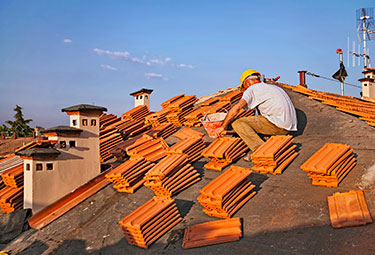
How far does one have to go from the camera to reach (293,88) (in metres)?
12.3

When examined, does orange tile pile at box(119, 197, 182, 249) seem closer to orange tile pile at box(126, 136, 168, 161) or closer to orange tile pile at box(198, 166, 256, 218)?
orange tile pile at box(198, 166, 256, 218)

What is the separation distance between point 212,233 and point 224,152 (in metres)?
2.71

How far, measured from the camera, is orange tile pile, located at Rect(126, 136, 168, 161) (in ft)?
26.8

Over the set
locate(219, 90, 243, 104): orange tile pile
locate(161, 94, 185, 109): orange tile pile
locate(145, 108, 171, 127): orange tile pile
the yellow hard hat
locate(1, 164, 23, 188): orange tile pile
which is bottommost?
locate(1, 164, 23, 188): orange tile pile

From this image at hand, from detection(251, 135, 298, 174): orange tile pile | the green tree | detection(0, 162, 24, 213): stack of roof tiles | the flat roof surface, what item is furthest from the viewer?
the green tree

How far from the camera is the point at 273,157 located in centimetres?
562

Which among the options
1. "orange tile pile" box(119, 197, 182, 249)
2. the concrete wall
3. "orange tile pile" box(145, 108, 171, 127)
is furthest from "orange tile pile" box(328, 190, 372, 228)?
"orange tile pile" box(145, 108, 171, 127)

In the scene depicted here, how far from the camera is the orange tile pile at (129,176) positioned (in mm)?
6648

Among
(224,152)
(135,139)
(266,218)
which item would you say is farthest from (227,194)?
(135,139)

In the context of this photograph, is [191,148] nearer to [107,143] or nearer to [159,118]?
[107,143]

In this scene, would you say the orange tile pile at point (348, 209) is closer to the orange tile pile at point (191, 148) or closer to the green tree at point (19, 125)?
the orange tile pile at point (191, 148)

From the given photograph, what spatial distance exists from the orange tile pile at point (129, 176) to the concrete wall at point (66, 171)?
114 centimetres

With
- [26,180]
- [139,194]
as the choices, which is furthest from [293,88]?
[26,180]

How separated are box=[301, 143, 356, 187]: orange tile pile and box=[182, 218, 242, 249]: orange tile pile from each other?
1.63 meters
